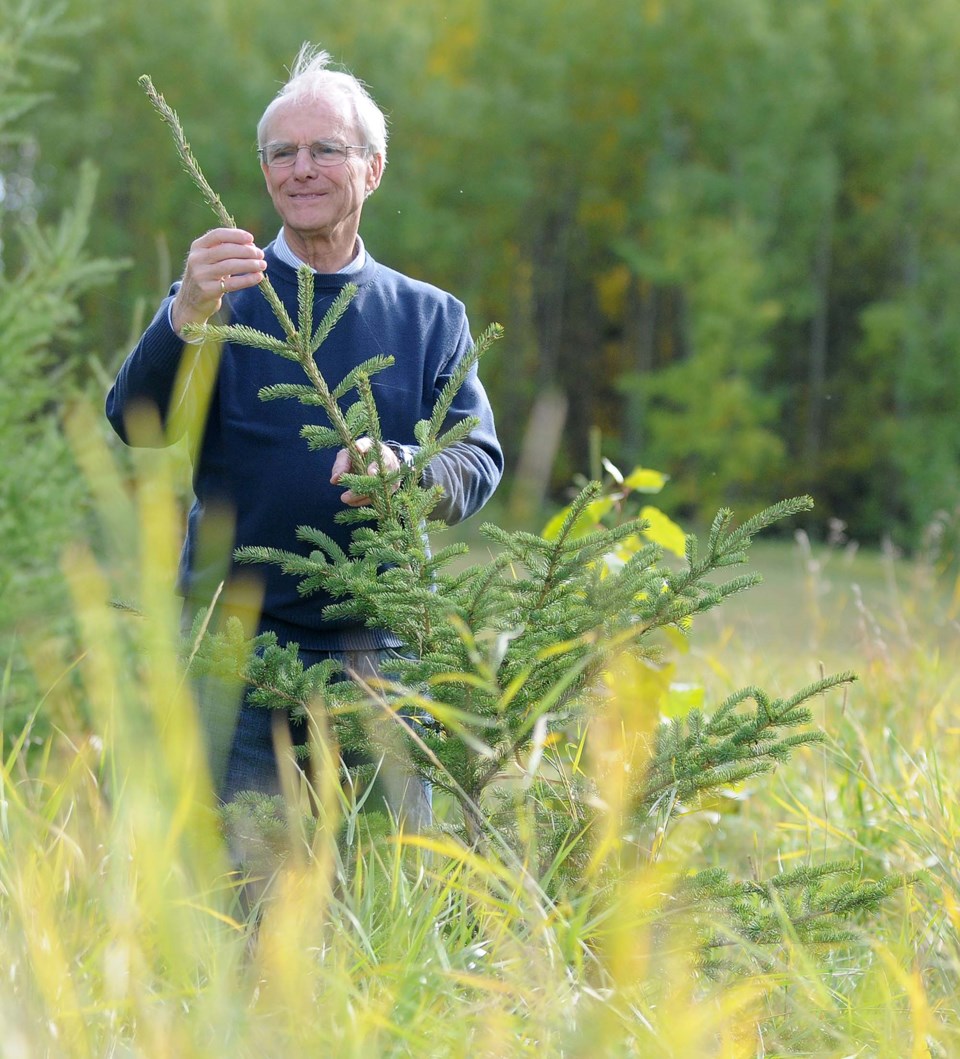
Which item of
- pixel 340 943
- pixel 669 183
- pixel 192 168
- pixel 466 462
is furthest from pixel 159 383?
pixel 669 183

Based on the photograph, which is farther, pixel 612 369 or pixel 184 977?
pixel 612 369

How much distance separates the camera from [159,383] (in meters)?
2.44

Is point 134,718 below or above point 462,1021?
above

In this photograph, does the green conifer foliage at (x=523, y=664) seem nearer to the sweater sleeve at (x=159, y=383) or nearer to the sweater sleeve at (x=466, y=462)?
the sweater sleeve at (x=466, y=462)

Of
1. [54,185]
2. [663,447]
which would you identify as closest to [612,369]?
[663,447]

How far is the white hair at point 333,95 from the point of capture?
2641 mm

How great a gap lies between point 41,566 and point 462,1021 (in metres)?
3.60

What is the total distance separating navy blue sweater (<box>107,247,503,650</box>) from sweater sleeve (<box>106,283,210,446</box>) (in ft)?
0.04

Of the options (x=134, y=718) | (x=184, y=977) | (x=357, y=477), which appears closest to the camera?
(x=184, y=977)

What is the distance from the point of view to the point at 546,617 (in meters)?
2.16

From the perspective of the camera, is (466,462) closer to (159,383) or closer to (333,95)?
(159,383)

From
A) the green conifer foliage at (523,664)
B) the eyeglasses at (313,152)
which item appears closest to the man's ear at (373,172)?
the eyeglasses at (313,152)

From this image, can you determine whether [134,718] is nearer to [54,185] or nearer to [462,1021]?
[462,1021]

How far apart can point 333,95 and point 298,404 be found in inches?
24.2
